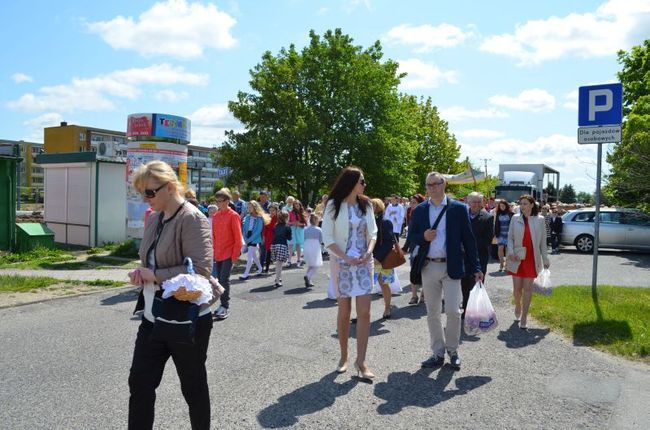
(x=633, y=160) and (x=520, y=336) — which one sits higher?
(x=633, y=160)

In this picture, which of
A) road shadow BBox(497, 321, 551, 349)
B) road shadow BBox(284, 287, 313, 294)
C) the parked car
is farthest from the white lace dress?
the parked car

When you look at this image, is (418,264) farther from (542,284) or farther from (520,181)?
(520,181)

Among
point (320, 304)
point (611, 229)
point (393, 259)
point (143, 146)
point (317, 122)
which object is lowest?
point (320, 304)

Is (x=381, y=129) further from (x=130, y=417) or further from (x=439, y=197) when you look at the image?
(x=130, y=417)

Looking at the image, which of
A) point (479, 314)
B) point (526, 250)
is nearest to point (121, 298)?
point (479, 314)

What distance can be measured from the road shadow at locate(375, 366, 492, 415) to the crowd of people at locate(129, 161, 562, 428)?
24 centimetres

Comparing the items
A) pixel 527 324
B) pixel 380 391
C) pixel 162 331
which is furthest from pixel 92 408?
pixel 527 324

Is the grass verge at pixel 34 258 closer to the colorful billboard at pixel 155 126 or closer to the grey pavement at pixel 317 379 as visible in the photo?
the colorful billboard at pixel 155 126

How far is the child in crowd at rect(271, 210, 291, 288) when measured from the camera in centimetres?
1115

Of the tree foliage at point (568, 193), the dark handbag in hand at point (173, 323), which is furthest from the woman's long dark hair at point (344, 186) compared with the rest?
the tree foliage at point (568, 193)

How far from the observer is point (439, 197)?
5699 millimetres

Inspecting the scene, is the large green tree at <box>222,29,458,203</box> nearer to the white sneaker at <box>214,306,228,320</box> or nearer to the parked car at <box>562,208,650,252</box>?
the parked car at <box>562,208,650,252</box>

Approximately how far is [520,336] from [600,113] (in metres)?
3.83

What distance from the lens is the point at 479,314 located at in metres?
5.83
